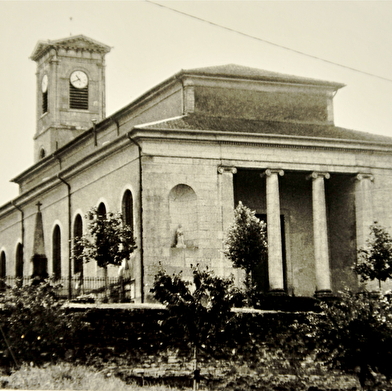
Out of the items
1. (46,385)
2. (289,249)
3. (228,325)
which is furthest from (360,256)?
(46,385)

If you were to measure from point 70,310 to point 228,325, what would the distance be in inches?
185

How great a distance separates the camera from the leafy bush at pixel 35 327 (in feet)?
96.1

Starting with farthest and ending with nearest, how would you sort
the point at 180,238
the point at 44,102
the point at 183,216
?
the point at 44,102
the point at 183,216
the point at 180,238

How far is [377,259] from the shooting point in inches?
1716

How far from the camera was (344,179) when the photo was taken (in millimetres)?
48125

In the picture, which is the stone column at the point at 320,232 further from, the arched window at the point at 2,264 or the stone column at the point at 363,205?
the arched window at the point at 2,264

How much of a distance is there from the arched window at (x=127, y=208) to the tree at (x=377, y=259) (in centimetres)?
977

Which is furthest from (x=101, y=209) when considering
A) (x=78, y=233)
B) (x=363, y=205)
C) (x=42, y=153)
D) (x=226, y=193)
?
(x=42, y=153)

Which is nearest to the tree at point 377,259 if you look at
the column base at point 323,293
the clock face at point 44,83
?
the column base at point 323,293

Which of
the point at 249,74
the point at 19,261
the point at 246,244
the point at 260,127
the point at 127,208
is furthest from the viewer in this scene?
the point at 19,261

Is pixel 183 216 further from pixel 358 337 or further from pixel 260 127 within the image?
pixel 358 337

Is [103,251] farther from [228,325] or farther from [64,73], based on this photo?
[64,73]

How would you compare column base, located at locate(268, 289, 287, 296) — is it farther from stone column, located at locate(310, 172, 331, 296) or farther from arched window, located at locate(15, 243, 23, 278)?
arched window, located at locate(15, 243, 23, 278)

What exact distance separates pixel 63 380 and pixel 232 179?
1850cm
